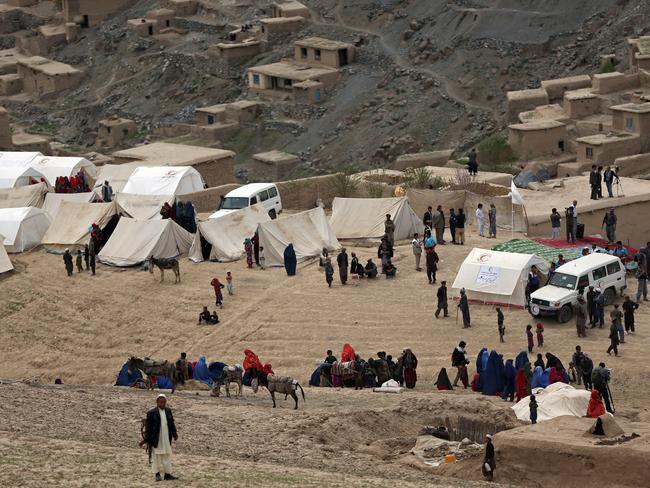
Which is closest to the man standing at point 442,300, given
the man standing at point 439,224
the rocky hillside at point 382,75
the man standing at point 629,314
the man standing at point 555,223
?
the man standing at point 629,314

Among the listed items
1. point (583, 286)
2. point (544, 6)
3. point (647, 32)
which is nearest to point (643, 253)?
point (583, 286)

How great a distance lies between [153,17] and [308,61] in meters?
13.5

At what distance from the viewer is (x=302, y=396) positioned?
25156 millimetres

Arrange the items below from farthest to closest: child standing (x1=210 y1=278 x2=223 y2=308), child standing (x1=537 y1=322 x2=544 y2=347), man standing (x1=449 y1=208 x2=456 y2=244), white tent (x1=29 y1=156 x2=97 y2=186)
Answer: white tent (x1=29 y1=156 x2=97 y2=186) → man standing (x1=449 y1=208 x2=456 y2=244) → child standing (x1=210 y1=278 x2=223 y2=308) → child standing (x1=537 y1=322 x2=544 y2=347)

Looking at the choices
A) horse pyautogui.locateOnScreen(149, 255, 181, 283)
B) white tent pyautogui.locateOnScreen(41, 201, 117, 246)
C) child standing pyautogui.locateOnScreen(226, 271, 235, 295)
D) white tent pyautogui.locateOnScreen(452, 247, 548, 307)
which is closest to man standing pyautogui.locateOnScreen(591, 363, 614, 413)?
white tent pyautogui.locateOnScreen(452, 247, 548, 307)

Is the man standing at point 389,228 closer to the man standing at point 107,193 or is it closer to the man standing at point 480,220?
the man standing at point 480,220

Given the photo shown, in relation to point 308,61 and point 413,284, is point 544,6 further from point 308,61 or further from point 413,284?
point 413,284

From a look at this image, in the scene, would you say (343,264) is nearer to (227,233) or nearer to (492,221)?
(227,233)

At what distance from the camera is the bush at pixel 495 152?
2116 inches

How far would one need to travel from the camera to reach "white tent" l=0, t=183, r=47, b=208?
3991cm

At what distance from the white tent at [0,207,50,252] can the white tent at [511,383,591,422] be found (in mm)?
17295

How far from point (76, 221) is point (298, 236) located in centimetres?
573

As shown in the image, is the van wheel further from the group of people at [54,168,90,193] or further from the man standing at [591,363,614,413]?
the group of people at [54,168,90,193]

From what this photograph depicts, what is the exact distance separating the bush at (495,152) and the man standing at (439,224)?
1839 cm
